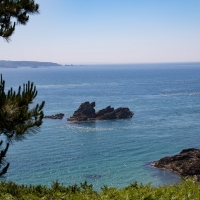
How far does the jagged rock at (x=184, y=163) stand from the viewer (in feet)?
127

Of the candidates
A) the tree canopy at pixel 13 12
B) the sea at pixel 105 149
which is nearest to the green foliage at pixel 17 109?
the tree canopy at pixel 13 12

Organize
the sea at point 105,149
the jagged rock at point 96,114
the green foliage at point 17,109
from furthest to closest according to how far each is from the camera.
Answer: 1. the jagged rock at point 96,114
2. the sea at point 105,149
3. the green foliage at point 17,109

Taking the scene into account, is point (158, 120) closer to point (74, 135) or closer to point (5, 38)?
point (74, 135)

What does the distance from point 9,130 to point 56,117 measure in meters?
64.9

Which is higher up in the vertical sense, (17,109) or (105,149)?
(17,109)

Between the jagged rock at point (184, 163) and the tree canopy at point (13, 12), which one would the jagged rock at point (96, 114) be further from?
the tree canopy at point (13, 12)

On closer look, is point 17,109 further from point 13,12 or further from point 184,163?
point 184,163

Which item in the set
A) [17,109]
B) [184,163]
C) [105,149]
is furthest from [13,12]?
[105,149]

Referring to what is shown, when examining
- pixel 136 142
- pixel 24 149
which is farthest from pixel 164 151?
pixel 24 149

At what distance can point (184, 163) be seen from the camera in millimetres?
40938

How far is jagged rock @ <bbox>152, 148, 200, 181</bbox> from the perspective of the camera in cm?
3862

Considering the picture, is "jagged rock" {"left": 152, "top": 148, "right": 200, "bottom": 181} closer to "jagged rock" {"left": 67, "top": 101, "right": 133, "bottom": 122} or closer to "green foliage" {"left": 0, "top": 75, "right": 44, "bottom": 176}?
"green foliage" {"left": 0, "top": 75, "right": 44, "bottom": 176}

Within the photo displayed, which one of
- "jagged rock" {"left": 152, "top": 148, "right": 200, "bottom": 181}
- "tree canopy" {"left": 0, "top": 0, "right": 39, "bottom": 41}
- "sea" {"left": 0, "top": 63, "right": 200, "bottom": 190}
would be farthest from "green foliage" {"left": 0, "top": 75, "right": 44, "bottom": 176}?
"jagged rock" {"left": 152, "top": 148, "right": 200, "bottom": 181}

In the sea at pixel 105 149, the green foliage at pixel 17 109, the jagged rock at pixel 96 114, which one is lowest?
the sea at pixel 105 149
